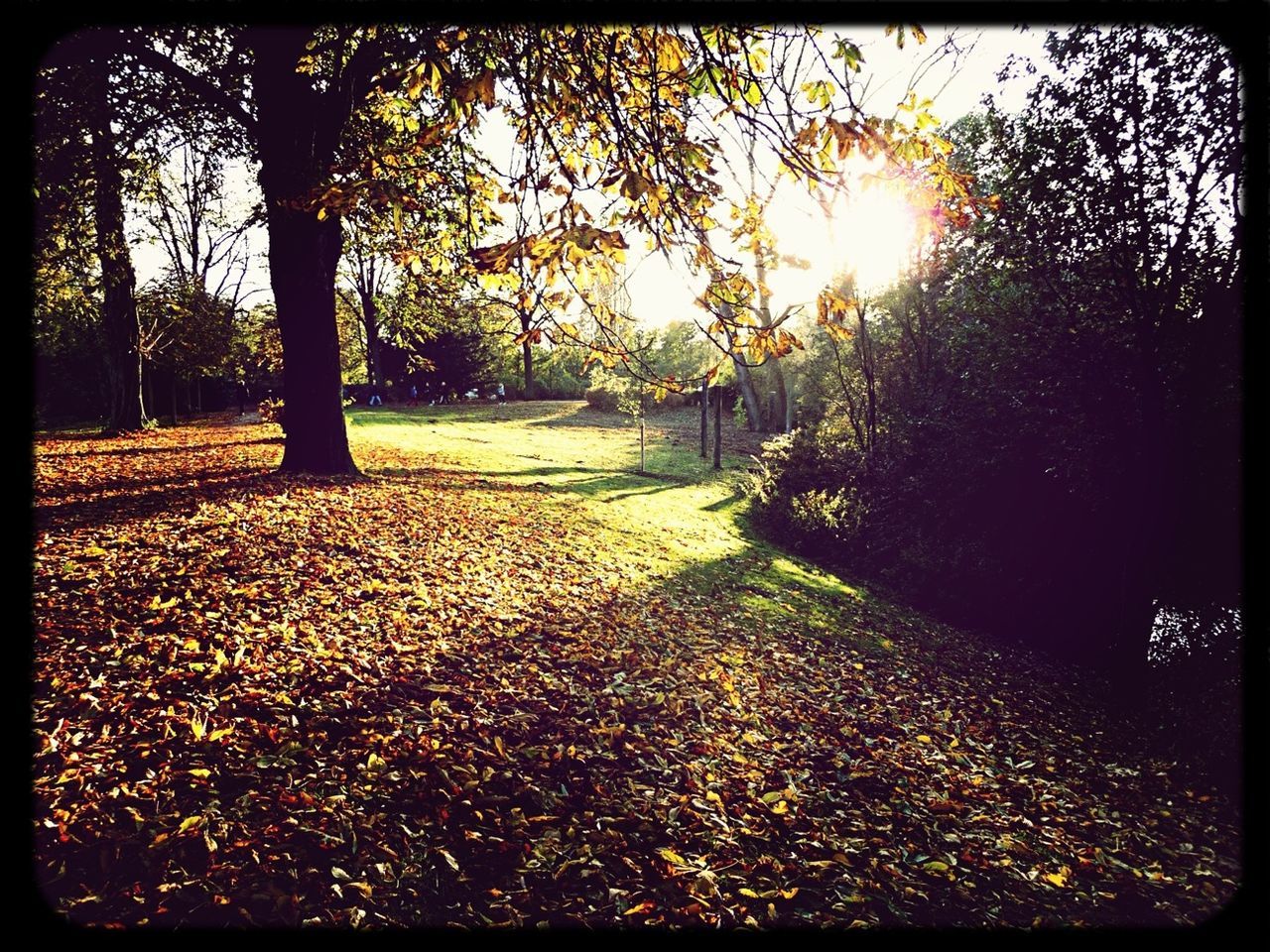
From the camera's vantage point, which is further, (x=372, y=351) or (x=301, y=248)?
(x=372, y=351)

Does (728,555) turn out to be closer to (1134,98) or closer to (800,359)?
(1134,98)

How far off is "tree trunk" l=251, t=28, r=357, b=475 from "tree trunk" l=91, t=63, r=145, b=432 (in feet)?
5.63

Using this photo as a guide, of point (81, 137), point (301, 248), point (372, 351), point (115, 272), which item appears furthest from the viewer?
point (372, 351)

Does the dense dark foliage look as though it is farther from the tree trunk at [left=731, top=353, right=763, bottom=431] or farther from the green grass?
the tree trunk at [left=731, top=353, right=763, bottom=431]

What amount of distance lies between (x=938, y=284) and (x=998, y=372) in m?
7.19

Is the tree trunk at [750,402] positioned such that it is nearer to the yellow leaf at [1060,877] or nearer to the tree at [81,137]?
the tree at [81,137]

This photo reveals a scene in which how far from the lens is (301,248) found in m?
8.29

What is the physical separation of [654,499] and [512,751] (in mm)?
9892

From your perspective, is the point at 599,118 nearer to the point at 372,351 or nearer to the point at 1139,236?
the point at 1139,236

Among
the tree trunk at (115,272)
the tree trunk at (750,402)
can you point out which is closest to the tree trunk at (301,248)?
the tree trunk at (115,272)

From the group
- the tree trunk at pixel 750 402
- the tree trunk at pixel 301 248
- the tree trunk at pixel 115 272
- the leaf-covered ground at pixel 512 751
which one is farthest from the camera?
the tree trunk at pixel 750 402

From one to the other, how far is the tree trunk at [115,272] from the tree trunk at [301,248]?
1.72m

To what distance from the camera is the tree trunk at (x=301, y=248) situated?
770cm

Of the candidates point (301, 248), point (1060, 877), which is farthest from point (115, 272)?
point (1060, 877)
